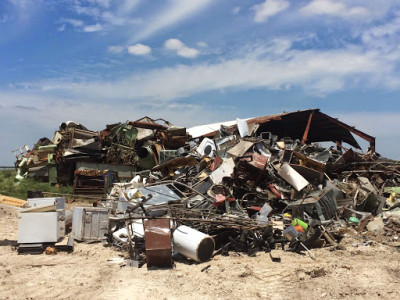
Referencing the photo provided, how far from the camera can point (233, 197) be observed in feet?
32.7

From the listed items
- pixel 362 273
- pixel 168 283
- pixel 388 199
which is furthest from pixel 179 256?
pixel 388 199

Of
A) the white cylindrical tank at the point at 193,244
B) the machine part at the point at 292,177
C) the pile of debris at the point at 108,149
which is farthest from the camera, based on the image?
the pile of debris at the point at 108,149

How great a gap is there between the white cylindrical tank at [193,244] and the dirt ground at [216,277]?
0.57ft

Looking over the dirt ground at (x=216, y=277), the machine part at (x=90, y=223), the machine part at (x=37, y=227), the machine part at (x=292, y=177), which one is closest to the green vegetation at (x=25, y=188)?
the machine part at (x=90, y=223)

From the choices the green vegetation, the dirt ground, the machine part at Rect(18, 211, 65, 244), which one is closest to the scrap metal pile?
Answer: the dirt ground

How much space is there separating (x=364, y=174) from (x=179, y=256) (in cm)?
922

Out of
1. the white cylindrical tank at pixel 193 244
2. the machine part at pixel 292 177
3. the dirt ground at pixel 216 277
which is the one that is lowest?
the dirt ground at pixel 216 277

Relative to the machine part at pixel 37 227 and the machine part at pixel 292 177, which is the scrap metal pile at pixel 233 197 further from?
the machine part at pixel 37 227

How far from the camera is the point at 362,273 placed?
627cm

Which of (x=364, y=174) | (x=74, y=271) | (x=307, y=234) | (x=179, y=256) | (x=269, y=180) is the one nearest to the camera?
(x=74, y=271)

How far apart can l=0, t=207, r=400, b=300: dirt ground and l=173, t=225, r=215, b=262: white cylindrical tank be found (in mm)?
172

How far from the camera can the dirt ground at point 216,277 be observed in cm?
549

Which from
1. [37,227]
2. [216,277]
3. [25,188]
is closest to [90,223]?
[37,227]

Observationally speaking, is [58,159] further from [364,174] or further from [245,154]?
[364,174]
